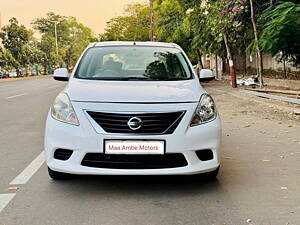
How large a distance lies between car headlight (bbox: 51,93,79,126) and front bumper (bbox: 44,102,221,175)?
53mm

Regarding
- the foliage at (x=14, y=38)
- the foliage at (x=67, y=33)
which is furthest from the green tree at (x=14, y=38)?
the foliage at (x=67, y=33)

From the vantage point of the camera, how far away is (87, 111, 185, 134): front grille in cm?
377

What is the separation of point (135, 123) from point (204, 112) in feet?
2.40

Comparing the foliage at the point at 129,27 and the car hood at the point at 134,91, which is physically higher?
the foliage at the point at 129,27

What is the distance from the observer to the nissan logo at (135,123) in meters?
3.76

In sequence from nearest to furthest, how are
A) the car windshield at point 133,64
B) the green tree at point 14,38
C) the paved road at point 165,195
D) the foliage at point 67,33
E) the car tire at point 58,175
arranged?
the paved road at point 165,195, the car tire at point 58,175, the car windshield at point 133,64, the green tree at point 14,38, the foliage at point 67,33

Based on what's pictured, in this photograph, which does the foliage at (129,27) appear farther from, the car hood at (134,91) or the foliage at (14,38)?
the car hood at (134,91)

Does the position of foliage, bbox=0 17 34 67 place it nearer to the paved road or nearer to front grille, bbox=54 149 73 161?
the paved road

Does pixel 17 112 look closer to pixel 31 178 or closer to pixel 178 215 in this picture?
pixel 31 178

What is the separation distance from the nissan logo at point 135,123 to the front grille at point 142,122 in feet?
0.06

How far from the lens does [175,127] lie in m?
3.81

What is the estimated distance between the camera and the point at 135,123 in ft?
12.3

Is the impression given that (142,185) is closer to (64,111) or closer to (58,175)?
(58,175)

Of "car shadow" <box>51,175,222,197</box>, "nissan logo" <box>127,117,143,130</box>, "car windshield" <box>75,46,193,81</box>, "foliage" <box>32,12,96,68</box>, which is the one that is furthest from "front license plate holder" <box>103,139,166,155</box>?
"foliage" <box>32,12,96,68</box>
